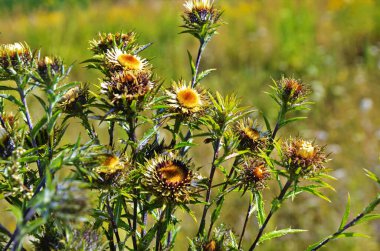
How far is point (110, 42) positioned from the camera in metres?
0.89

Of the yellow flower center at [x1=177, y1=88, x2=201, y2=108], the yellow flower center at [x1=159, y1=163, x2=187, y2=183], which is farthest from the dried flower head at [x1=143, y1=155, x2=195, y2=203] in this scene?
the yellow flower center at [x1=177, y1=88, x2=201, y2=108]

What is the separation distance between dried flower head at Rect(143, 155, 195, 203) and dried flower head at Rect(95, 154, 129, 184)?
0.12 feet

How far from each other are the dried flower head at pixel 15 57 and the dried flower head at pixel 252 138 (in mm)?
386

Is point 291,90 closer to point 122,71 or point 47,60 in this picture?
point 122,71

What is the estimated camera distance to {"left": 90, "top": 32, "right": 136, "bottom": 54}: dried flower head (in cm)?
88

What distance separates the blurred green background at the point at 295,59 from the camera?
2.67m

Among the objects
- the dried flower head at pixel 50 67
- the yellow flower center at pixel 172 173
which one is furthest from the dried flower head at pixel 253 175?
the dried flower head at pixel 50 67

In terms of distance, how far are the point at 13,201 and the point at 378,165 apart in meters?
2.67

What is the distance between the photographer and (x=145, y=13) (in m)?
6.00

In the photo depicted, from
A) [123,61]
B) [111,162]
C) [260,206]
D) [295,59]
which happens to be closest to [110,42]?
[123,61]

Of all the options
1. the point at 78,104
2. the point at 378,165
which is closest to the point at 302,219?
the point at 378,165

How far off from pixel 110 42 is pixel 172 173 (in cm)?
30

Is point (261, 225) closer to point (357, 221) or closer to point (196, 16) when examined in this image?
point (357, 221)

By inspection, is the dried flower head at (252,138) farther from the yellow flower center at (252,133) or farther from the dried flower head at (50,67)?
the dried flower head at (50,67)
